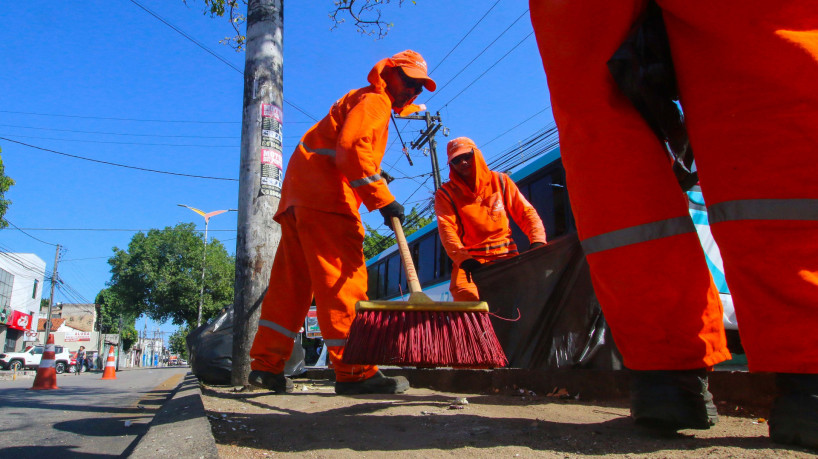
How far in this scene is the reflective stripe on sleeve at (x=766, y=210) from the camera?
1057 mm

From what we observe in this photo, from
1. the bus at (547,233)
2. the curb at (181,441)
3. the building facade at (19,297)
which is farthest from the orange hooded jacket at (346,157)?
the building facade at (19,297)

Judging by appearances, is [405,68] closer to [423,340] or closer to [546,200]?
[423,340]

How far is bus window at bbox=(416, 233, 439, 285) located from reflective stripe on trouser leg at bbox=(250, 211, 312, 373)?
197 inches

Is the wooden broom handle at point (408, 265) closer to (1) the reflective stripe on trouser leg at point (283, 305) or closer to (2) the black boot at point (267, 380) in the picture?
(1) the reflective stripe on trouser leg at point (283, 305)

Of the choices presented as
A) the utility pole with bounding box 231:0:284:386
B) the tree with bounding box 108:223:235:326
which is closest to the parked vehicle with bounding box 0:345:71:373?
the tree with bounding box 108:223:235:326

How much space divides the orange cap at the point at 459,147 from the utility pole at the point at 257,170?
1583 mm

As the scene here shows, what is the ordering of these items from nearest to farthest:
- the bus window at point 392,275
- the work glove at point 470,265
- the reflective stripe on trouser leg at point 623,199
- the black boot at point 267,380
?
the reflective stripe on trouser leg at point 623,199
the black boot at point 267,380
the work glove at point 470,265
the bus window at point 392,275

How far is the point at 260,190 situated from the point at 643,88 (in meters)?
3.54

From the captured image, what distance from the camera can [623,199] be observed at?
133 cm

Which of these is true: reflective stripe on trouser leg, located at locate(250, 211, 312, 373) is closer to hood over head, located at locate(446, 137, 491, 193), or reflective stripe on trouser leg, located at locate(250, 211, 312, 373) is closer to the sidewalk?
the sidewalk

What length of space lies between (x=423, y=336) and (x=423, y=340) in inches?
0.8

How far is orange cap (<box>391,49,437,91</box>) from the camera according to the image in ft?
10.7

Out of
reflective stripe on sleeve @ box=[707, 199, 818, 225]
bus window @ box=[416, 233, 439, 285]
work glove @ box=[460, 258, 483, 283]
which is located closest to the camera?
reflective stripe on sleeve @ box=[707, 199, 818, 225]

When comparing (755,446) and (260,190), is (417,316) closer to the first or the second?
(755,446)
